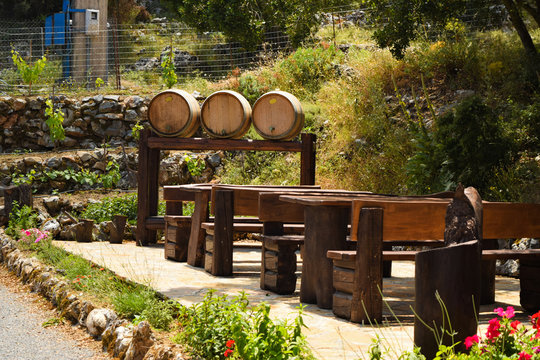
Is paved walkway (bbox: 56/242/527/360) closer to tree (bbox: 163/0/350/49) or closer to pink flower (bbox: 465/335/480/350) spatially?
pink flower (bbox: 465/335/480/350)

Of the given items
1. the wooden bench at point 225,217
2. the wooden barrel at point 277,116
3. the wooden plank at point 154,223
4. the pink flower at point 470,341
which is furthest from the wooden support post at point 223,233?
the pink flower at point 470,341

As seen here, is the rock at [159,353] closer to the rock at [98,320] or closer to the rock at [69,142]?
the rock at [98,320]

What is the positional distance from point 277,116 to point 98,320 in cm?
415

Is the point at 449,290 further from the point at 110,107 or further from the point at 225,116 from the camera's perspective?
the point at 110,107

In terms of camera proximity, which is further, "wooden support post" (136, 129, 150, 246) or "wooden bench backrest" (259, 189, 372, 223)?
"wooden support post" (136, 129, 150, 246)

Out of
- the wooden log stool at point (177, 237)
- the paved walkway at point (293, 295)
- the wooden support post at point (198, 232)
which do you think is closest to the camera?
the paved walkway at point (293, 295)

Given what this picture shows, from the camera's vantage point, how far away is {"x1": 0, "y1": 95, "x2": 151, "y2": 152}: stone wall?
1348cm

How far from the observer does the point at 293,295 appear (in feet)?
15.7

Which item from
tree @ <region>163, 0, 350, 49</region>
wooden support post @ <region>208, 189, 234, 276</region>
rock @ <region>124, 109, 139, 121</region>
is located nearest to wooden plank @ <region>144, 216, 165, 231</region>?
wooden support post @ <region>208, 189, 234, 276</region>

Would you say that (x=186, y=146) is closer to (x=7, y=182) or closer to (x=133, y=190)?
(x=133, y=190)

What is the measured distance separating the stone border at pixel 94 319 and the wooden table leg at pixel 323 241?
1274 millimetres

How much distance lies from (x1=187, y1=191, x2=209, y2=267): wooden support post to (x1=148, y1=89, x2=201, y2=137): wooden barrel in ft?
5.78

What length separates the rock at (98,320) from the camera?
4301mm

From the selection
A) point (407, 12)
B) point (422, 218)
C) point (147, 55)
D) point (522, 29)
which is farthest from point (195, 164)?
point (147, 55)
